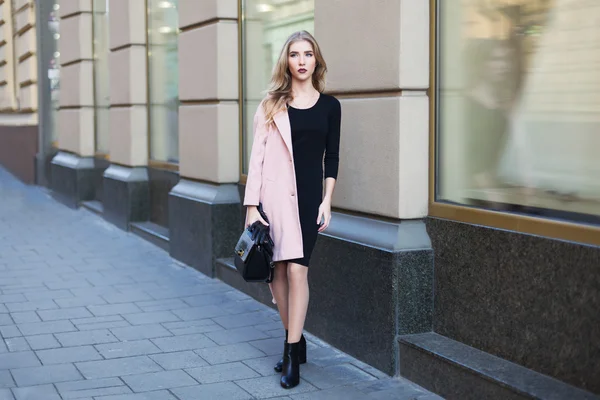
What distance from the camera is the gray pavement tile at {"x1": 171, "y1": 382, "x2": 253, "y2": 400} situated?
4.58 meters

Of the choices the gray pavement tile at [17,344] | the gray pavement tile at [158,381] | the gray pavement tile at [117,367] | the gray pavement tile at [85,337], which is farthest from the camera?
the gray pavement tile at [85,337]

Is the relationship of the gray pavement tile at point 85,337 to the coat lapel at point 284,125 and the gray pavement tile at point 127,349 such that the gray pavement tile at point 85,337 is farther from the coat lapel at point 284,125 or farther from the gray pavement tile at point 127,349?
the coat lapel at point 284,125

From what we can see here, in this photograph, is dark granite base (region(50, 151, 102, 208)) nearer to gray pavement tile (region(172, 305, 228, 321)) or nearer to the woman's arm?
gray pavement tile (region(172, 305, 228, 321))

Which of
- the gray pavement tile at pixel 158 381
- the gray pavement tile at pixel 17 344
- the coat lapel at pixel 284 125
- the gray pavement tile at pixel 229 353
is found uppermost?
the coat lapel at pixel 284 125

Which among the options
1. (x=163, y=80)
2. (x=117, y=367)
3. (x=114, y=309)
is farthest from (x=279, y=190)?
(x=163, y=80)

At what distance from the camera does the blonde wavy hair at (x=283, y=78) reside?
15.1 feet

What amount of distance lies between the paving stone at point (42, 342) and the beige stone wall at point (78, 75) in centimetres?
803

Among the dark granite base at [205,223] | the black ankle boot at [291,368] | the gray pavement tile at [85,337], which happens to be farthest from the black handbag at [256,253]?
the dark granite base at [205,223]

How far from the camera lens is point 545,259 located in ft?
13.1

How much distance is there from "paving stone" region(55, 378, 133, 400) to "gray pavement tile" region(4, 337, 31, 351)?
87cm

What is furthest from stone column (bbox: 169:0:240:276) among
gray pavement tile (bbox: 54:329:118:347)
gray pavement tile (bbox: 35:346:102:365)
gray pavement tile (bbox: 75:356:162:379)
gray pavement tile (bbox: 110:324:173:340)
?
gray pavement tile (bbox: 75:356:162:379)

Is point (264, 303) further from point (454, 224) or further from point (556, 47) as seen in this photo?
point (556, 47)

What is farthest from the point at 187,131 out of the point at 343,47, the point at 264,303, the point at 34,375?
the point at 34,375

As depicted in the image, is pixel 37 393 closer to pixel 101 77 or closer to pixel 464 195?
pixel 464 195
